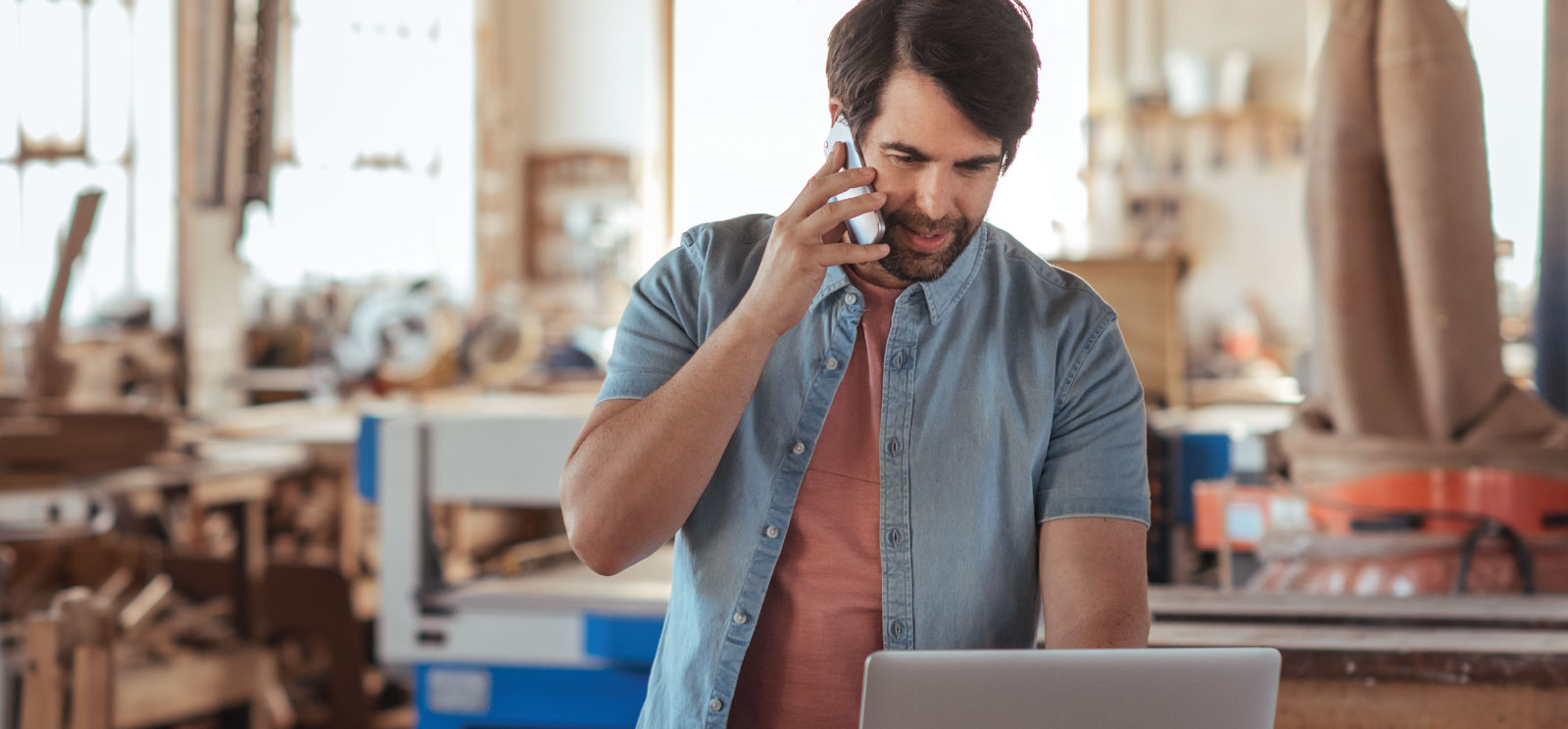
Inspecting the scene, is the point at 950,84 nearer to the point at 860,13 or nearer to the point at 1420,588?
the point at 860,13

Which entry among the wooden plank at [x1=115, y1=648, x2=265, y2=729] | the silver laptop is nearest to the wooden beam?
the silver laptop

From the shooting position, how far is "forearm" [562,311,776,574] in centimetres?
115

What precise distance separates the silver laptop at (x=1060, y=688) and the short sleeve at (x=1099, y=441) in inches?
11.3

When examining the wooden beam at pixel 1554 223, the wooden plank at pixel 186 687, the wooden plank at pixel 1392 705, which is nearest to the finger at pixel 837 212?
the wooden plank at pixel 1392 705

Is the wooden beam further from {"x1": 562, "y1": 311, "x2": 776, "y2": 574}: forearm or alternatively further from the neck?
{"x1": 562, "y1": 311, "x2": 776, "y2": 574}: forearm

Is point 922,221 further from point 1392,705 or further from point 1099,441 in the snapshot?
point 1392,705

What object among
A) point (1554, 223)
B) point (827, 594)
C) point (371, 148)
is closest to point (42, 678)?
point (827, 594)

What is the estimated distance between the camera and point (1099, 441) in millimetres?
1216

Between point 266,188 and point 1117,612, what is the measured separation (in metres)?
3.25

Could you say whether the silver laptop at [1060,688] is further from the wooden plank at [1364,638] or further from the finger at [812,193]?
the wooden plank at [1364,638]

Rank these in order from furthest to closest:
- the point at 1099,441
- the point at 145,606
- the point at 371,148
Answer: the point at 371,148 < the point at 145,606 < the point at 1099,441

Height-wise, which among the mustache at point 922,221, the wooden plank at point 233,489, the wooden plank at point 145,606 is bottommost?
the wooden plank at point 145,606

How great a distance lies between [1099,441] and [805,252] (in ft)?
1.02

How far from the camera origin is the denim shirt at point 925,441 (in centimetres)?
120
